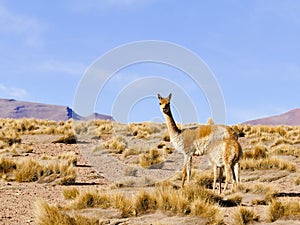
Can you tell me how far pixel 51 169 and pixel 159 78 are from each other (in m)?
5.25

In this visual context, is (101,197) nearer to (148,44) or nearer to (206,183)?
(206,183)

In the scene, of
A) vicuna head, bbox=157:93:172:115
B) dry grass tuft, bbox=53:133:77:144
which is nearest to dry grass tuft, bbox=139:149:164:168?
vicuna head, bbox=157:93:172:115

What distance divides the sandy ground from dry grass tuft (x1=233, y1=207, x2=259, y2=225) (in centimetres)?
14

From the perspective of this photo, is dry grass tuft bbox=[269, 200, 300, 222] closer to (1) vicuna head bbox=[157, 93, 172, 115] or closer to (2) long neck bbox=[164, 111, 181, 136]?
(2) long neck bbox=[164, 111, 181, 136]

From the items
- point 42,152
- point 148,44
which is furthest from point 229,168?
point 42,152

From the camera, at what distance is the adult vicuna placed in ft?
35.5

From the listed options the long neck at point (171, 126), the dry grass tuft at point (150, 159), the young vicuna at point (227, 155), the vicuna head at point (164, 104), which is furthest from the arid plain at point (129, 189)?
the vicuna head at point (164, 104)

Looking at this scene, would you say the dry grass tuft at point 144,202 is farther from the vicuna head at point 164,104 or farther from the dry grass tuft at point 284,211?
the vicuna head at point 164,104

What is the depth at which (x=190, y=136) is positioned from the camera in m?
11.3

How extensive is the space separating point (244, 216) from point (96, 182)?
613cm

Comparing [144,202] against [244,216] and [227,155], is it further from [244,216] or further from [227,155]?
[227,155]

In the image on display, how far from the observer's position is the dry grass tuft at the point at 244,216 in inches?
301

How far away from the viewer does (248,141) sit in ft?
88.0

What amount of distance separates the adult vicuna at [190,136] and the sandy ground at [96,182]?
137 centimetres
